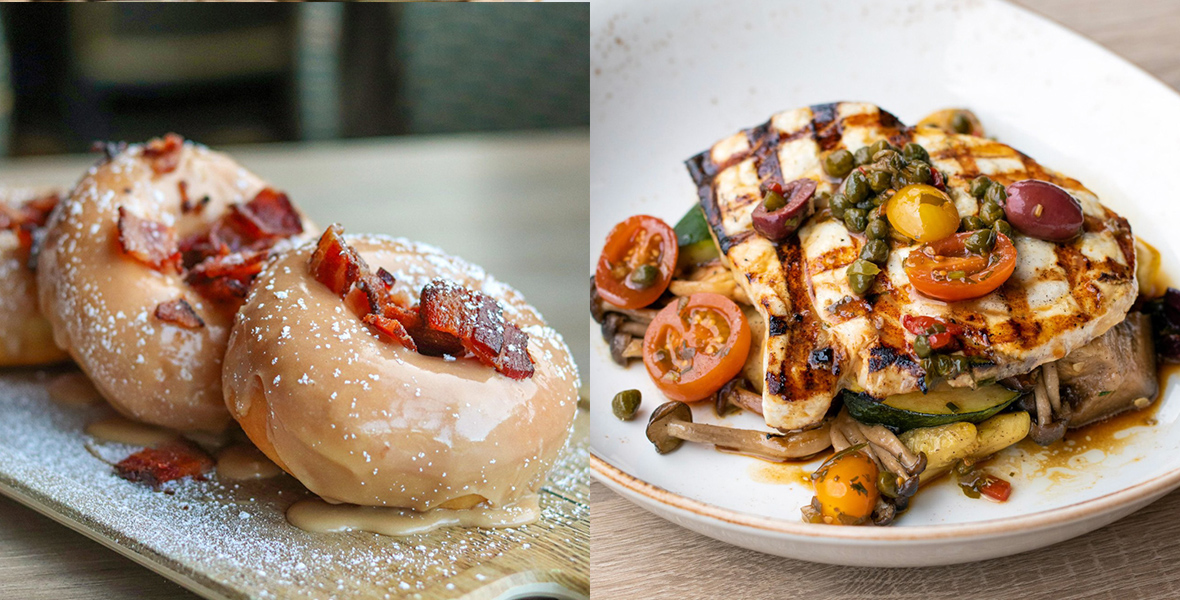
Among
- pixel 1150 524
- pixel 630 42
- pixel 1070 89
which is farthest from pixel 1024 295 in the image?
pixel 630 42

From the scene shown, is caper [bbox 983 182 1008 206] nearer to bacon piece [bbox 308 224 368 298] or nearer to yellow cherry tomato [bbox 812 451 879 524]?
yellow cherry tomato [bbox 812 451 879 524]

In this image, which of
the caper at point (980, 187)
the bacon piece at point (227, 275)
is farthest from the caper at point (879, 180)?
the bacon piece at point (227, 275)

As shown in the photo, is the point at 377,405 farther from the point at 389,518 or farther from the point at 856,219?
the point at 856,219

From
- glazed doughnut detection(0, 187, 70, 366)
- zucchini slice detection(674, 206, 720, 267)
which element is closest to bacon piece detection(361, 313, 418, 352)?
zucchini slice detection(674, 206, 720, 267)

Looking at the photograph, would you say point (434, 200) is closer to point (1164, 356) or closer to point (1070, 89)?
point (1070, 89)

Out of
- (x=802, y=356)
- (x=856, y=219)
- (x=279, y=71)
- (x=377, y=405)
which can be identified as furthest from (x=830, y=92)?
(x=279, y=71)

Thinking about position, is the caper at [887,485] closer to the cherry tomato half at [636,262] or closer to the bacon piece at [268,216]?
the cherry tomato half at [636,262]
